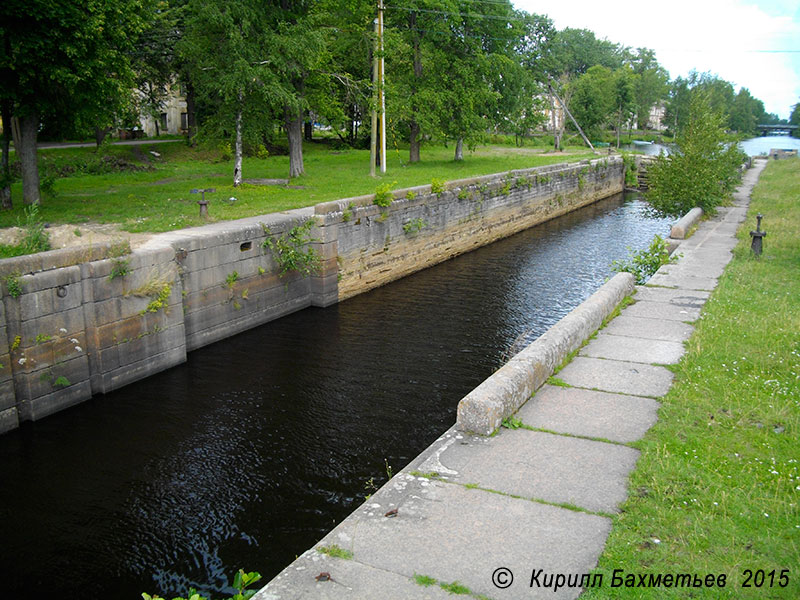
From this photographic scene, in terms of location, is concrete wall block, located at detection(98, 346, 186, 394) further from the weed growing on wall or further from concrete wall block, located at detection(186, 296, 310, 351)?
the weed growing on wall

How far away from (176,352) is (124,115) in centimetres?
889

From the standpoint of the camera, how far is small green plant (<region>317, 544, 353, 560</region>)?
4.55 meters

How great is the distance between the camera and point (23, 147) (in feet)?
54.3

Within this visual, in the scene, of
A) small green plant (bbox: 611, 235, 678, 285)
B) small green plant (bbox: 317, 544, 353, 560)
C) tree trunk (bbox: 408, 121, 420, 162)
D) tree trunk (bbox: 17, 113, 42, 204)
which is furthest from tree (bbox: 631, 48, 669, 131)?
small green plant (bbox: 317, 544, 353, 560)

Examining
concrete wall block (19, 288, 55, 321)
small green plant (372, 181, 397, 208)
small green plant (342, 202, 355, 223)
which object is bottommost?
concrete wall block (19, 288, 55, 321)

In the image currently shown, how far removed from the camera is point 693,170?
21484mm

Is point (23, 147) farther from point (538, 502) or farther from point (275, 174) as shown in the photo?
point (538, 502)

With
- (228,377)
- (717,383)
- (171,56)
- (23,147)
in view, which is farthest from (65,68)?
(171,56)

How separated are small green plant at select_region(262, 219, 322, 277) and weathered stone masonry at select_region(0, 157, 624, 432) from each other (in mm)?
148

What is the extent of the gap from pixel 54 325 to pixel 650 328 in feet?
27.8

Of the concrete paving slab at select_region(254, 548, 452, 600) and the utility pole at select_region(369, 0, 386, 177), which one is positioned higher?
the utility pole at select_region(369, 0, 386, 177)

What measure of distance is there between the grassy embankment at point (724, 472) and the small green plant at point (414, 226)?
421 inches

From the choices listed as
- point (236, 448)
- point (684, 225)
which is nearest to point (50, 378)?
point (236, 448)

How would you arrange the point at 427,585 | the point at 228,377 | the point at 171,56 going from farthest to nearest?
the point at 171,56 → the point at 228,377 → the point at 427,585
